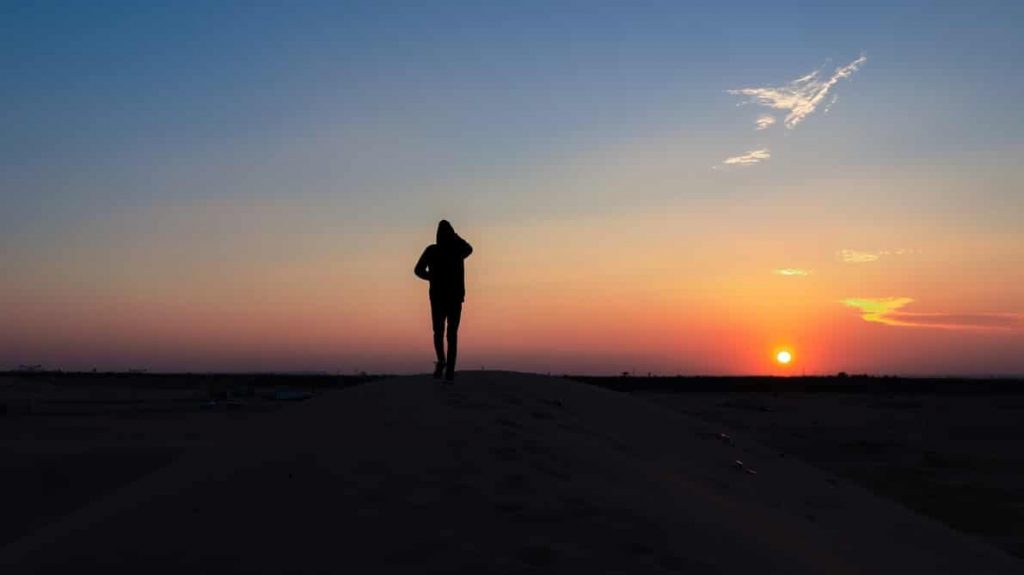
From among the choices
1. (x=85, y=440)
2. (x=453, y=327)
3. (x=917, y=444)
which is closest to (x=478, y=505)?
(x=453, y=327)

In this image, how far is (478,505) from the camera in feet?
22.0

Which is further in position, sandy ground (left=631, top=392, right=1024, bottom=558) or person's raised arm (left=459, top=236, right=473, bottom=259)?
sandy ground (left=631, top=392, right=1024, bottom=558)

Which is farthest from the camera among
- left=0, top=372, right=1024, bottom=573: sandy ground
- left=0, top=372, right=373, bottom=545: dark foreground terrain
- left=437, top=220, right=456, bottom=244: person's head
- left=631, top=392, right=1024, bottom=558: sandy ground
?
left=631, top=392, right=1024, bottom=558: sandy ground

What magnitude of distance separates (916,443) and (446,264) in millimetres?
23763

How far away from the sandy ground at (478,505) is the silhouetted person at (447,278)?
75 cm

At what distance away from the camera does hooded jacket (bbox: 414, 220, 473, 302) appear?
12.0m

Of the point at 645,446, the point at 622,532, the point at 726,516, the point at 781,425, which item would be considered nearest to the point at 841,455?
the point at 781,425

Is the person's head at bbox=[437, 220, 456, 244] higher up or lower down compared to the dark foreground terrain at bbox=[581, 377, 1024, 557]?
higher up

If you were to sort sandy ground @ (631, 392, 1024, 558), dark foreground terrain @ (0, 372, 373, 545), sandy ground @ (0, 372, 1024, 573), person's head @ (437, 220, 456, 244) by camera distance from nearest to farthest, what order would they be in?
sandy ground @ (0, 372, 1024, 573) → person's head @ (437, 220, 456, 244) → dark foreground terrain @ (0, 372, 373, 545) → sandy ground @ (631, 392, 1024, 558)

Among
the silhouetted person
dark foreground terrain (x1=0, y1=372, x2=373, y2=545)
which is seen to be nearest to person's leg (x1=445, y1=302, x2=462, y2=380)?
the silhouetted person

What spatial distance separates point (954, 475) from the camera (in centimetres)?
2255

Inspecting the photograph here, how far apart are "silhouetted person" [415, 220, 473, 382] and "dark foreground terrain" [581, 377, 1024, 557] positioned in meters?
10.1

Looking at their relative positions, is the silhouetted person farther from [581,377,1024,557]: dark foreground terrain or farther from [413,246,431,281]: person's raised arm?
[581,377,1024,557]: dark foreground terrain

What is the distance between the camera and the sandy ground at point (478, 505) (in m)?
6.00
